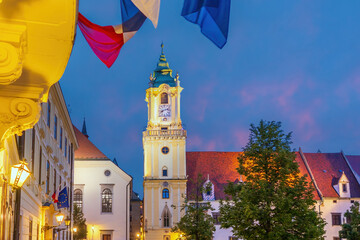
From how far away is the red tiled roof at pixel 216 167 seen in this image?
72.4m

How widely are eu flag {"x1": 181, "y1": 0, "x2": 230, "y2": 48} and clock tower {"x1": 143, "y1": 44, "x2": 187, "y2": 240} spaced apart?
62.8 meters

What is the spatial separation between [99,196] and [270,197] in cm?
3183

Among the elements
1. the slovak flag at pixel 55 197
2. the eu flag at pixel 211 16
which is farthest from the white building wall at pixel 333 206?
the eu flag at pixel 211 16

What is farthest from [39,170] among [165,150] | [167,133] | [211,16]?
[167,133]

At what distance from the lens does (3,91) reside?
255 inches

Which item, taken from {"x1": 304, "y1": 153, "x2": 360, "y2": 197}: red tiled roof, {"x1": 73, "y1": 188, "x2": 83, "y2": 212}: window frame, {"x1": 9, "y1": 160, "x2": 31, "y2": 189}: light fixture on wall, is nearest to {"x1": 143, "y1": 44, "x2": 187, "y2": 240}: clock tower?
{"x1": 73, "y1": 188, "x2": 83, "y2": 212}: window frame

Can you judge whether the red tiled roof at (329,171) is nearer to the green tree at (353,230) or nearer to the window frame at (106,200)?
the green tree at (353,230)

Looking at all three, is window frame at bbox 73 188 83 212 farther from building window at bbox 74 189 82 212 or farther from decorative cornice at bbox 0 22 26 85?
decorative cornice at bbox 0 22 26 85

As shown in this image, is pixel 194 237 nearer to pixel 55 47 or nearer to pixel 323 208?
pixel 323 208

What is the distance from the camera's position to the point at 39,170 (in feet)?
75.3

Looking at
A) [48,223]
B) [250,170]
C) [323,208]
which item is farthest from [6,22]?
[323,208]

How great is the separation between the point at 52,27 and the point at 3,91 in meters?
1.11

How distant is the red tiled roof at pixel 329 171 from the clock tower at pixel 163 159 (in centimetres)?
1912

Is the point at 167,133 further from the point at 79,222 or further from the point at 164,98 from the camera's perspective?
the point at 79,222
